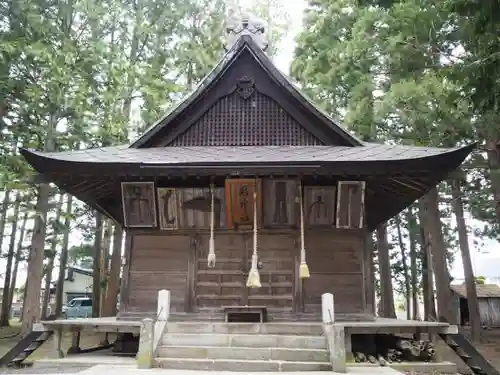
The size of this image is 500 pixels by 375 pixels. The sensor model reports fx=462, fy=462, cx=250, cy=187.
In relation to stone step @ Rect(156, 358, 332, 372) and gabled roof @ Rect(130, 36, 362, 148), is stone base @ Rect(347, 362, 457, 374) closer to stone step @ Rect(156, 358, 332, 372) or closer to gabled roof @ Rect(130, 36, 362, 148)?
stone step @ Rect(156, 358, 332, 372)

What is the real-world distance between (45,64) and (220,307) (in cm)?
914

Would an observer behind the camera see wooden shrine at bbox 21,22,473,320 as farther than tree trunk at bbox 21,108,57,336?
No

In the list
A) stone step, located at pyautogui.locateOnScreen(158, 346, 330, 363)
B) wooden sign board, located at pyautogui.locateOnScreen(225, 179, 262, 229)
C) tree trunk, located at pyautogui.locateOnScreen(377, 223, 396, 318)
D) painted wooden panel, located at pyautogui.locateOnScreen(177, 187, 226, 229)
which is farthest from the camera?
tree trunk, located at pyautogui.locateOnScreen(377, 223, 396, 318)

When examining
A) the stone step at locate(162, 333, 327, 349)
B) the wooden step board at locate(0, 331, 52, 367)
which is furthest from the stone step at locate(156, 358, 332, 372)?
the wooden step board at locate(0, 331, 52, 367)

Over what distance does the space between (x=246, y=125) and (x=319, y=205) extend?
8.88 feet

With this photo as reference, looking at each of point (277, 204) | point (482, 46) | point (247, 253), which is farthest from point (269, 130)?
point (482, 46)

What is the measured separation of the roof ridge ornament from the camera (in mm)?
11758

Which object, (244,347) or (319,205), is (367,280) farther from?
(244,347)

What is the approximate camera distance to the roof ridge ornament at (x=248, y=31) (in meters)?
11.8

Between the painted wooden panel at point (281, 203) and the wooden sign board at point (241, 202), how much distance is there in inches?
7.1

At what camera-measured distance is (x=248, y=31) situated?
1178cm

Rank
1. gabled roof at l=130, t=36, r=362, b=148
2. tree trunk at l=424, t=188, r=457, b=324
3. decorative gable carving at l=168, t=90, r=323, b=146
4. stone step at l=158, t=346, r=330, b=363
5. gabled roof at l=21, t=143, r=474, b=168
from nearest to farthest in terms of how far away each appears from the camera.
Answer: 1. stone step at l=158, t=346, r=330, b=363
2. gabled roof at l=21, t=143, r=474, b=168
3. gabled roof at l=130, t=36, r=362, b=148
4. decorative gable carving at l=168, t=90, r=323, b=146
5. tree trunk at l=424, t=188, r=457, b=324

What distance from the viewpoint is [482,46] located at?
22.4 ft

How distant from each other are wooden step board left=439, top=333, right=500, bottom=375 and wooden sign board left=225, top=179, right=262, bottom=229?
13.8 feet
